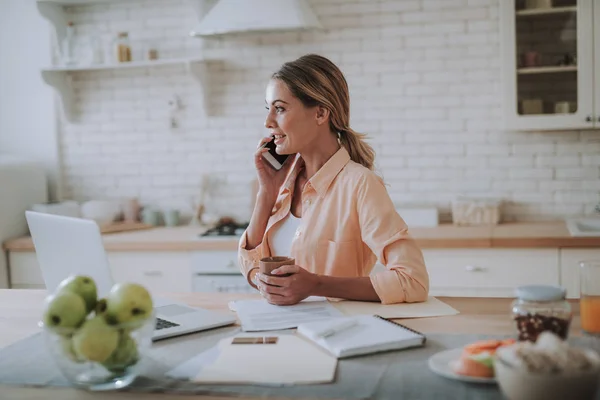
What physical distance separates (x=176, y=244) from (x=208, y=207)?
28.3 inches

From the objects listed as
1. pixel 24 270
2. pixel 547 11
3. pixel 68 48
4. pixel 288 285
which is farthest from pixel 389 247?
pixel 68 48

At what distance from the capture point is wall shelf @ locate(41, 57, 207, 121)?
14.0 ft

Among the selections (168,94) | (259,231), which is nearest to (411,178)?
(168,94)

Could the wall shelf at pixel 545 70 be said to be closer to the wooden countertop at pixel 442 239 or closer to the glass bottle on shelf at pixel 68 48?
the wooden countertop at pixel 442 239

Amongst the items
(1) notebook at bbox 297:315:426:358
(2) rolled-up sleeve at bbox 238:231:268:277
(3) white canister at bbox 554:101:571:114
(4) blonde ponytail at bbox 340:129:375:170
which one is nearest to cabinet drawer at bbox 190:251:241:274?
(2) rolled-up sleeve at bbox 238:231:268:277

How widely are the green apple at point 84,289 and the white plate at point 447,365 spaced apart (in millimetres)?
679

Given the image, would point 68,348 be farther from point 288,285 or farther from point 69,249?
point 288,285

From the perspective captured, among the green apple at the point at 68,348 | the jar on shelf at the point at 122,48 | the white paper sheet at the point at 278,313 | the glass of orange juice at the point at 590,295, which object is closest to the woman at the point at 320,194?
the white paper sheet at the point at 278,313

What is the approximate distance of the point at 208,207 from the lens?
4.55m

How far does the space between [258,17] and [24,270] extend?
1.97 metres

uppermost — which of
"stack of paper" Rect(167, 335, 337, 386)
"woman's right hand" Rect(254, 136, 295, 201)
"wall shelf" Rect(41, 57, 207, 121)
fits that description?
"wall shelf" Rect(41, 57, 207, 121)

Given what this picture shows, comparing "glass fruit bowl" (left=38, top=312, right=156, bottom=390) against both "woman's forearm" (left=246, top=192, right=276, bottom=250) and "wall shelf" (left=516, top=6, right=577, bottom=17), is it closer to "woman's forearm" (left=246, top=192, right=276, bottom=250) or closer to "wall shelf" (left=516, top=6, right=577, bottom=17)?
"woman's forearm" (left=246, top=192, right=276, bottom=250)

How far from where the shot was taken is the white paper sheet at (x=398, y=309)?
1.91 meters

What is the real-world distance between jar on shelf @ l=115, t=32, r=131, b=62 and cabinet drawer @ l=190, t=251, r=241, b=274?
137 cm
